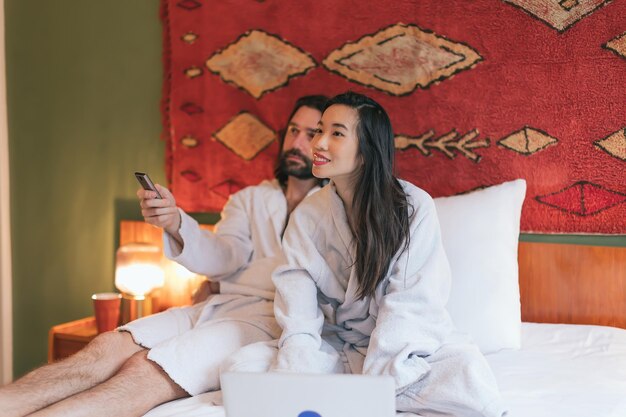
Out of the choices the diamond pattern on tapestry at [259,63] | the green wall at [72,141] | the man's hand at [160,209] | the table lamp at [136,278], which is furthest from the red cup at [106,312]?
the diamond pattern on tapestry at [259,63]

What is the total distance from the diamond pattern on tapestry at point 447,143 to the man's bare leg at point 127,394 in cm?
116

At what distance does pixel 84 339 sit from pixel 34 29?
4.68 ft

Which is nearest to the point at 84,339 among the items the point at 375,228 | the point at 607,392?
the point at 375,228

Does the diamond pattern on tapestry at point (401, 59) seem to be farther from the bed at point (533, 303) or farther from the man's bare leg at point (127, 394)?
the man's bare leg at point (127, 394)

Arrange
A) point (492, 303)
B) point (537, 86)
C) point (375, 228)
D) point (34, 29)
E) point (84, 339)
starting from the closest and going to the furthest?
point (375, 228)
point (492, 303)
point (537, 86)
point (84, 339)
point (34, 29)

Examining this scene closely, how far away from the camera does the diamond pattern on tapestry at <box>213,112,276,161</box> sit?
2.68 metres

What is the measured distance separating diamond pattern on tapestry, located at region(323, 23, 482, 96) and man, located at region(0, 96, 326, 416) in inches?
9.0

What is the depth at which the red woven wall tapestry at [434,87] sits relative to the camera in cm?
221

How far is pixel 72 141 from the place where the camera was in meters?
3.03

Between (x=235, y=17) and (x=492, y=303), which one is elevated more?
(x=235, y=17)

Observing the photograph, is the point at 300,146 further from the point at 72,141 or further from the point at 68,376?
the point at 72,141

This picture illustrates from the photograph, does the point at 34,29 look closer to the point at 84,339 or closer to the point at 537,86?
the point at 84,339

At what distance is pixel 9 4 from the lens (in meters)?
3.12

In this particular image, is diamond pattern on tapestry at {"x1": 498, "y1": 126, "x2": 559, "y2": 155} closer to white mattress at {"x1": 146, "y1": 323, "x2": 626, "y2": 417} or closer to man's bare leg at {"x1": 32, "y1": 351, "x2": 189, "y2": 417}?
white mattress at {"x1": 146, "y1": 323, "x2": 626, "y2": 417}
